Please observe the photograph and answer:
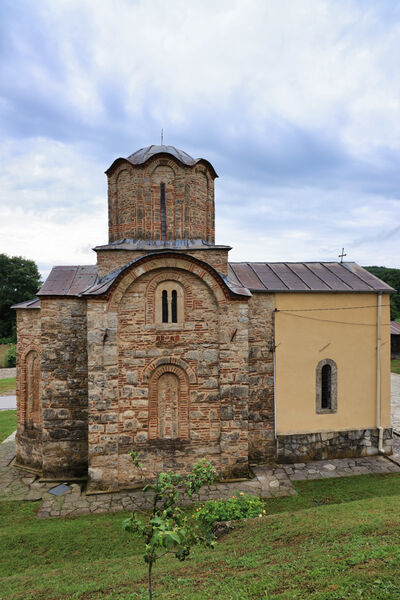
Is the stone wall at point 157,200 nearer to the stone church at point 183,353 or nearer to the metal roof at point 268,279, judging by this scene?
the stone church at point 183,353

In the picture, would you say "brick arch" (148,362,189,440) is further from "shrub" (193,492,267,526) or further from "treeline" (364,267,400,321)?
"treeline" (364,267,400,321)

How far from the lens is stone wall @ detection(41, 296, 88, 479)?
32.2ft

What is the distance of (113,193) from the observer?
453 inches

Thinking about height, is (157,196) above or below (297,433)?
above

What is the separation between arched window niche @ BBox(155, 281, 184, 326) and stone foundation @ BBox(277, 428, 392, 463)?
5.13 metres

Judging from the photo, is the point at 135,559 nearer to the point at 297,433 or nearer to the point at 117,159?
the point at 297,433

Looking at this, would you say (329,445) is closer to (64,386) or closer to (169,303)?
(169,303)

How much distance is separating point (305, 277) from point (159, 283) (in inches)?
215

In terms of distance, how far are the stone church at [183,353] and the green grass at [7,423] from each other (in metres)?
3.72

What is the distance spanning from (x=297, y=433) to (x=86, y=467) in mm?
6525

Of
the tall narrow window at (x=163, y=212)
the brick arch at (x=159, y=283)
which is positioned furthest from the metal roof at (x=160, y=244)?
the brick arch at (x=159, y=283)

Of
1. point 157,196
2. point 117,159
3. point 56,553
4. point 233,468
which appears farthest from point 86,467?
point 117,159

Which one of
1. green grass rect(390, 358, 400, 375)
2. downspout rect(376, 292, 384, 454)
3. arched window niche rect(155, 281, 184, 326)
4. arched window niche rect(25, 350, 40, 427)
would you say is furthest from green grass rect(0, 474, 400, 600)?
green grass rect(390, 358, 400, 375)

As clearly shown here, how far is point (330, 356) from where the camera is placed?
11.2 m
